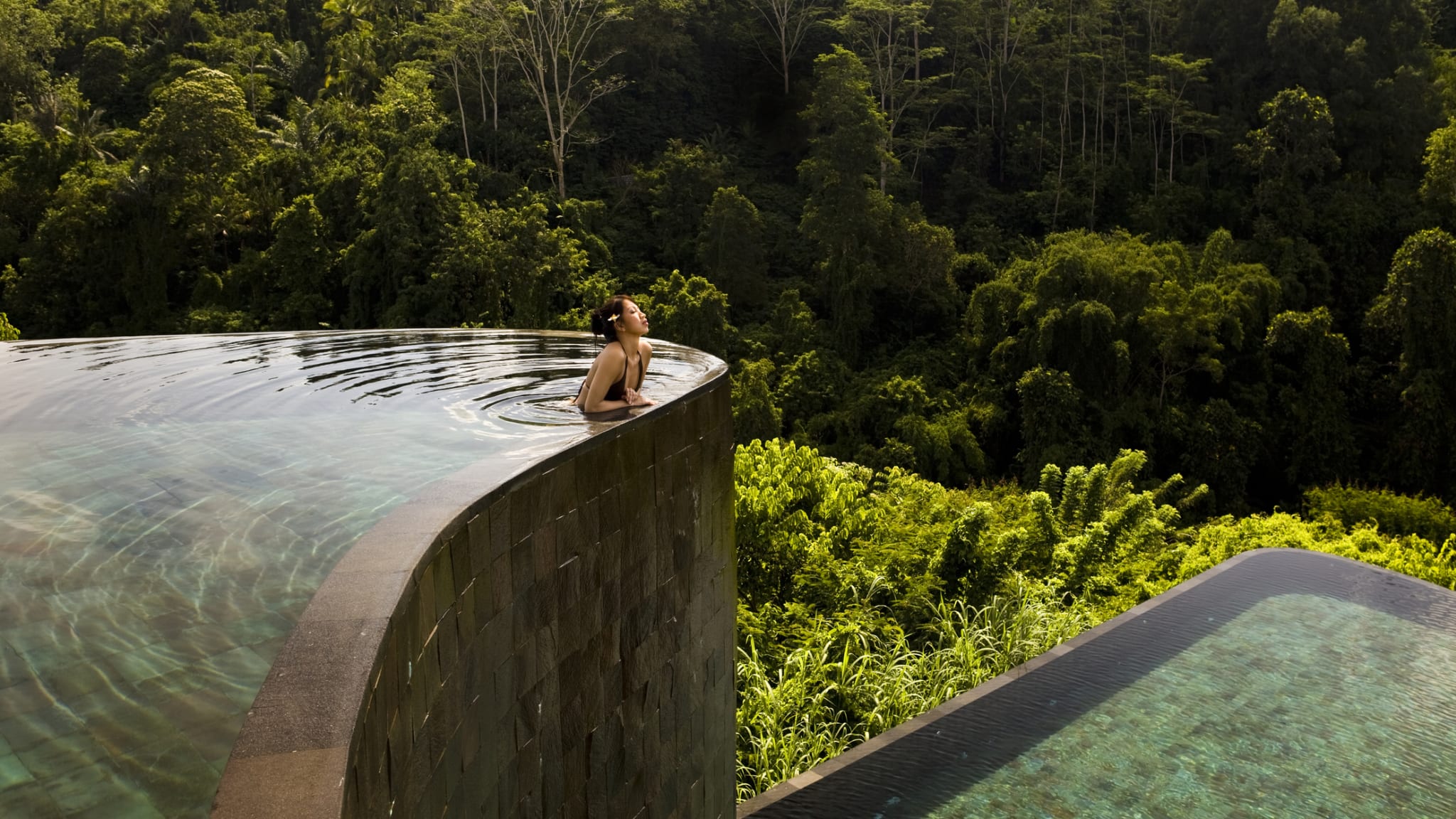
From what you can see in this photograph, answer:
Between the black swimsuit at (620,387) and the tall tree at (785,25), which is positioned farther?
the tall tree at (785,25)

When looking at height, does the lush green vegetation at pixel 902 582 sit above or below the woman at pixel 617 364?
below

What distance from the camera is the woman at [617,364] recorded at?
315 cm

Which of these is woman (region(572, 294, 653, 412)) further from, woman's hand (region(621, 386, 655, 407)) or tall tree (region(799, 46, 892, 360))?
tall tree (region(799, 46, 892, 360))

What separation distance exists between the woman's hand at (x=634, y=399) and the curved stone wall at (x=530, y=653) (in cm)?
13

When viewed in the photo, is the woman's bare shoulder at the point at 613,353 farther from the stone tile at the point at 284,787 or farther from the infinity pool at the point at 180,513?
the stone tile at the point at 284,787

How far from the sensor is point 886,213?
19141mm

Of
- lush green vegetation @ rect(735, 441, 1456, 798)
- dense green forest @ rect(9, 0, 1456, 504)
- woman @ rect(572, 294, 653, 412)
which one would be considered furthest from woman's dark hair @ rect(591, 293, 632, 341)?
dense green forest @ rect(9, 0, 1456, 504)

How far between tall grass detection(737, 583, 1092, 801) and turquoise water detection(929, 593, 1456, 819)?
1048 millimetres

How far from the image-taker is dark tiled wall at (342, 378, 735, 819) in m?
1.73

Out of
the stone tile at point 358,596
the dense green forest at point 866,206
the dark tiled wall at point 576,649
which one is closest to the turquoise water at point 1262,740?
the dark tiled wall at point 576,649

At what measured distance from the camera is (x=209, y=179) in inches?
770

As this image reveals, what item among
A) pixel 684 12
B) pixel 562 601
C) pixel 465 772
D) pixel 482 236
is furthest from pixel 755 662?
pixel 684 12

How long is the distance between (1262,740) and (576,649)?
11.1 ft

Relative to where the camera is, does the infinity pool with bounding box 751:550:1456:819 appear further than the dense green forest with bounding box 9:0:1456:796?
No
